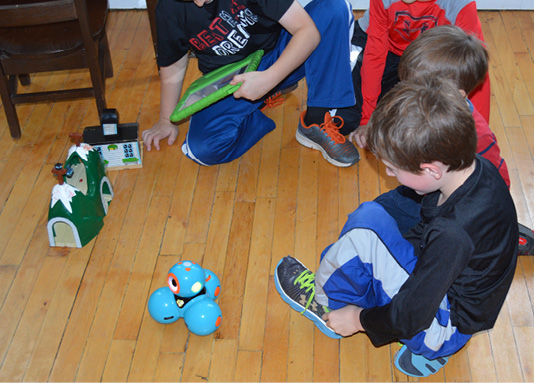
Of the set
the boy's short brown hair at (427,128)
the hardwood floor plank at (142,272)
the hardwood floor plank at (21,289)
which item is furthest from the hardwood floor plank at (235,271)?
the boy's short brown hair at (427,128)

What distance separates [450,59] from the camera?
1.42 metres

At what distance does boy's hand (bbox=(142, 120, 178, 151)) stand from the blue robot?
72 cm

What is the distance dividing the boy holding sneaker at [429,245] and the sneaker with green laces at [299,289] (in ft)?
0.29

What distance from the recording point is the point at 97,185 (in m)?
1.75

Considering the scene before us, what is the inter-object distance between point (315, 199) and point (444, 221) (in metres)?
0.82

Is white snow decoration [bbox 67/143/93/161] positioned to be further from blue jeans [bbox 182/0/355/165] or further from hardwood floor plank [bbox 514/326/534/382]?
hardwood floor plank [bbox 514/326/534/382]

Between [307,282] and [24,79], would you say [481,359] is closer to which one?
[307,282]

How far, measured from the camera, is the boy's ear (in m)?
1.10

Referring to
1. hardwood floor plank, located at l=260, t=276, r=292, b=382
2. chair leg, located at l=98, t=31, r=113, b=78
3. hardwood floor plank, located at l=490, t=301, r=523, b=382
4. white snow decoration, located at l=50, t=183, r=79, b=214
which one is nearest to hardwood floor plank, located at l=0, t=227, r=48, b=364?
white snow decoration, located at l=50, t=183, r=79, b=214

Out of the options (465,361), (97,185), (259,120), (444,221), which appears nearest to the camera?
(444,221)

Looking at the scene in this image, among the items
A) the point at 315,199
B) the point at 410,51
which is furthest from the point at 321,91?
the point at 410,51

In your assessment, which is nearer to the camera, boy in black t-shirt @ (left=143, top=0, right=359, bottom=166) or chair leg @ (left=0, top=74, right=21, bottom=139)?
boy in black t-shirt @ (left=143, top=0, right=359, bottom=166)

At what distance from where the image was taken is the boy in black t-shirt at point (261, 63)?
1763mm

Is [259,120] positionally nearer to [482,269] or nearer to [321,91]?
[321,91]
